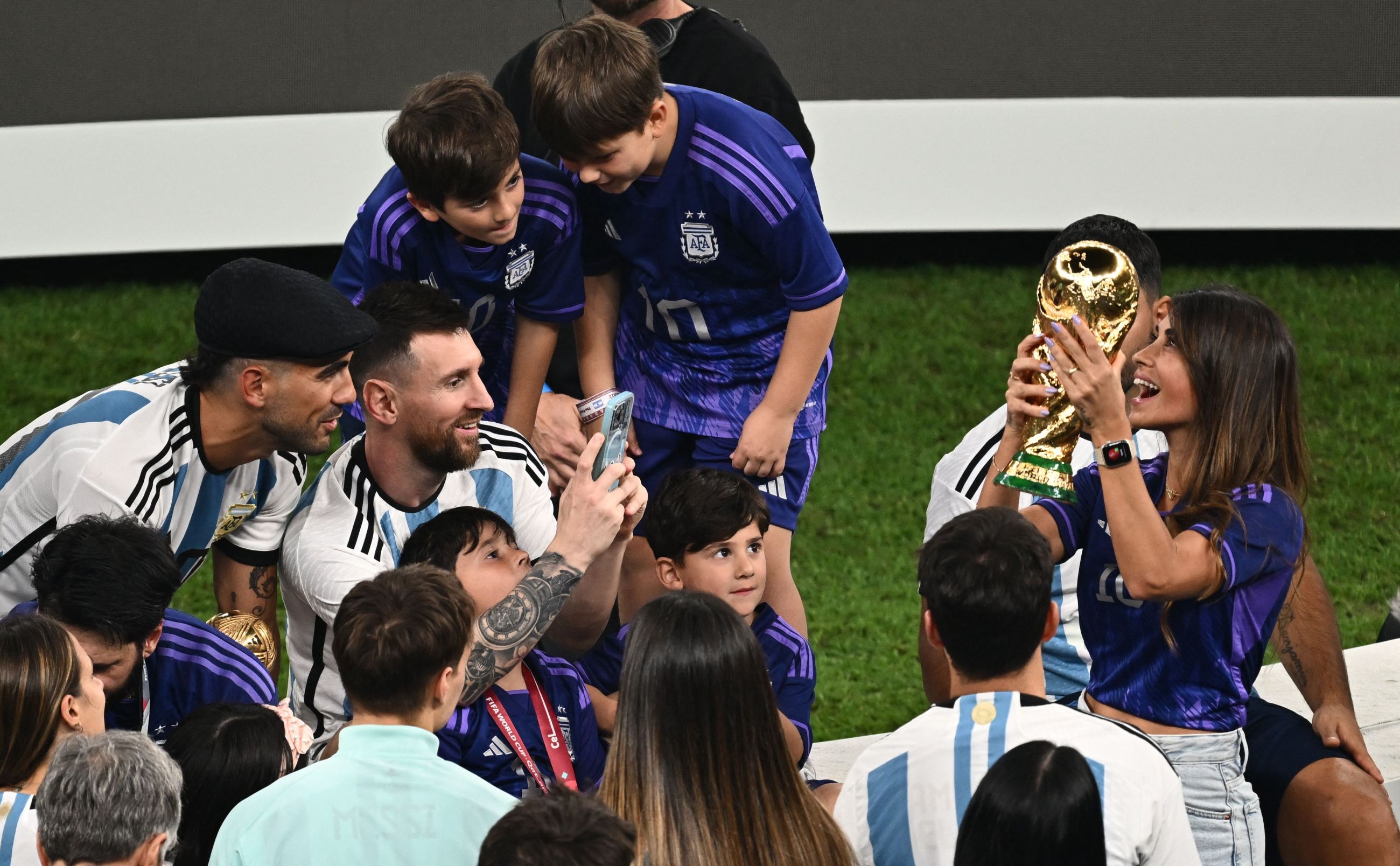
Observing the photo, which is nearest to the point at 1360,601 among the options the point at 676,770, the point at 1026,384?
the point at 1026,384

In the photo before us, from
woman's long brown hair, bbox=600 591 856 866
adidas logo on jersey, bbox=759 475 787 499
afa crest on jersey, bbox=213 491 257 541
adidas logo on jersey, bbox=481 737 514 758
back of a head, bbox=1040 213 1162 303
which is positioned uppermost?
back of a head, bbox=1040 213 1162 303

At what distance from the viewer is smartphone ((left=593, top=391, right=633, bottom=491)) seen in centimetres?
316

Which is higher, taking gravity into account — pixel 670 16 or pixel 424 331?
pixel 670 16

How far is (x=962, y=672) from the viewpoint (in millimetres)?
2512

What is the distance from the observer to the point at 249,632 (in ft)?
11.2

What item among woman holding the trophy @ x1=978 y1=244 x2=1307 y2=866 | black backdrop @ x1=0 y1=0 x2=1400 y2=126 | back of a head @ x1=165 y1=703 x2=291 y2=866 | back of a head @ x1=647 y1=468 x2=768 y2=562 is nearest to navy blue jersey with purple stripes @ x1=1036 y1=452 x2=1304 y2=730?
woman holding the trophy @ x1=978 y1=244 x2=1307 y2=866

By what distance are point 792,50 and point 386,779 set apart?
6.43m

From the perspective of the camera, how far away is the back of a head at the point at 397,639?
7.88 feet

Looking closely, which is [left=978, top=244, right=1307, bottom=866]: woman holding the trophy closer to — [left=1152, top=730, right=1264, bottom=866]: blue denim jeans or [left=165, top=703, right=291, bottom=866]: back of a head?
[left=1152, top=730, right=1264, bottom=866]: blue denim jeans

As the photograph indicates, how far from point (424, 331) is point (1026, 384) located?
1.29 metres

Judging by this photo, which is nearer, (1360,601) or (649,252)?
(649,252)

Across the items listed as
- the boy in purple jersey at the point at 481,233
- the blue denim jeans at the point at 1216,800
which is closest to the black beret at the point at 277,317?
the boy in purple jersey at the point at 481,233

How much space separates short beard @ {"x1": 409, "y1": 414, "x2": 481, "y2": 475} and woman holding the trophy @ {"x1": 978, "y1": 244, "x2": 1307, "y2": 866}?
3.88 feet

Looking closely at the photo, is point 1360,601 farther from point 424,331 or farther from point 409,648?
point 409,648
